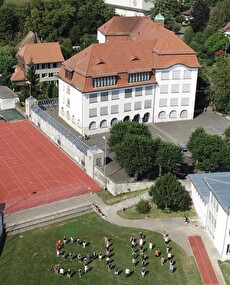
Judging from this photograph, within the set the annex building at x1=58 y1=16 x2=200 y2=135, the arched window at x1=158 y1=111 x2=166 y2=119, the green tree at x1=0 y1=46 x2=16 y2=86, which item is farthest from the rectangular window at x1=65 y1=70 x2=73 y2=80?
the green tree at x1=0 y1=46 x2=16 y2=86

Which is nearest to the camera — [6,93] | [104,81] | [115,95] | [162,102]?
[104,81]

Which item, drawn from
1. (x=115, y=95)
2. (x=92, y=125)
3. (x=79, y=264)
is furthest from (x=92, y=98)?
(x=79, y=264)

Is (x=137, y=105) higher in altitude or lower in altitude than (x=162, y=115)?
higher

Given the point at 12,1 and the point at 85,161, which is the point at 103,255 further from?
the point at 12,1

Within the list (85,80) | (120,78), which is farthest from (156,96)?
(85,80)

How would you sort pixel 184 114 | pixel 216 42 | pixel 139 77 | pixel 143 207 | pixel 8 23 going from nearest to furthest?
1. pixel 143 207
2. pixel 139 77
3. pixel 184 114
4. pixel 216 42
5. pixel 8 23

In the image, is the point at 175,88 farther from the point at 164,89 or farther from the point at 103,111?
the point at 103,111

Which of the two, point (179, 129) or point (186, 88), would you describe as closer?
point (179, 129)

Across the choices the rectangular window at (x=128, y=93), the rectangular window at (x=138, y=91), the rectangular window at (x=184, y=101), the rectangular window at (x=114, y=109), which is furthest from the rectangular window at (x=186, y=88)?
the rectangular window at (x=114, y=109)

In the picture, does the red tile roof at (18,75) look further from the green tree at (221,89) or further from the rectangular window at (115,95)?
the green tree at (221,89)
